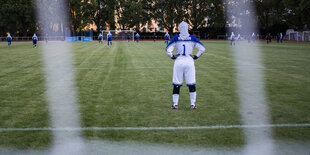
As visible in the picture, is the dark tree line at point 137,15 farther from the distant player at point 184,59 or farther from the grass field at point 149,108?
the distant player at point 184,59

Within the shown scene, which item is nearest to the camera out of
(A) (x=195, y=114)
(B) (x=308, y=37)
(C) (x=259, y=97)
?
(A) (x=195, y=114)

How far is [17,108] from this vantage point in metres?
6.91

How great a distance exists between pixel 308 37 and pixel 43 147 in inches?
2465

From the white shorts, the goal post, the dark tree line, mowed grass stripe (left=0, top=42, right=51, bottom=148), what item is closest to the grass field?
mowed grass stripe (left=0, top=42, right=51, bottom=148)

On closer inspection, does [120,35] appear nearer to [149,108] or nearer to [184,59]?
[149,108]

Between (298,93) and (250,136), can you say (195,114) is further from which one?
(298,93)

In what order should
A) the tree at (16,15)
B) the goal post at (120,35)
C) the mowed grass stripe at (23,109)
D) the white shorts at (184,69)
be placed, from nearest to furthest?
1. the mowed grass stripe at (23,109)
2. the white shorts at (184,69)
3. the goal post at (120,35)
4. the tree at (16,15)

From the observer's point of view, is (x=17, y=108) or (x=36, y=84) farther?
(x=36, y=84)

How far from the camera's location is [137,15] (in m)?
72.6

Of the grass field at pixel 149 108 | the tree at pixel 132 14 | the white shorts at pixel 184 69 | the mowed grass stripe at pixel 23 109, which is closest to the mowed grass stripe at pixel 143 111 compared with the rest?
the grass field at pixel 149 108

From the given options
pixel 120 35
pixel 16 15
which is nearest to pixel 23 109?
pixel 120 35

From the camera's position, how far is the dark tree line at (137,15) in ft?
230

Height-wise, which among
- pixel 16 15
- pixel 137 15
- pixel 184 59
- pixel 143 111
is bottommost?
pixel 143 111

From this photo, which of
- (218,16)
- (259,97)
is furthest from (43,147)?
(218,16)
